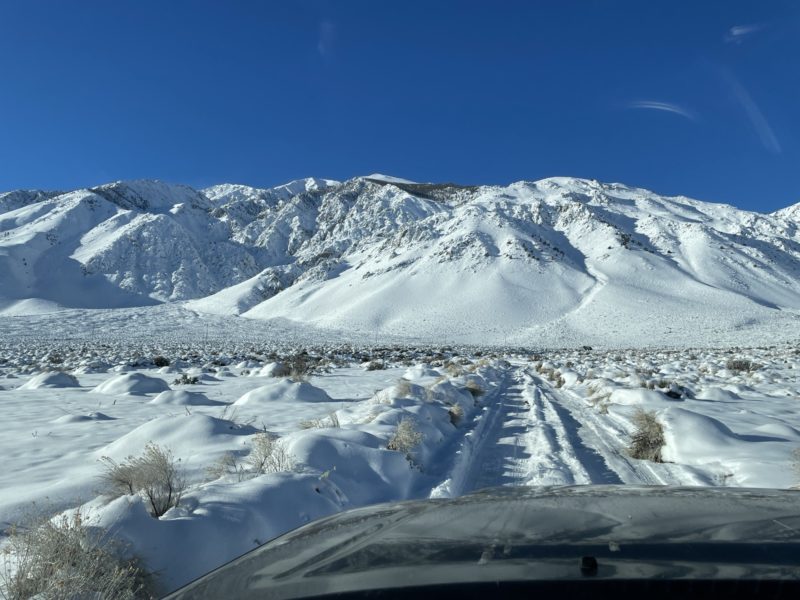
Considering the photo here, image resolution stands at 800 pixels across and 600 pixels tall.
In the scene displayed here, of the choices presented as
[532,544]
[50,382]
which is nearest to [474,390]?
[532,544]

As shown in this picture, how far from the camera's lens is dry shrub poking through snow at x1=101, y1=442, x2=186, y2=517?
4.40m

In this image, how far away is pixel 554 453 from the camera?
802 cm

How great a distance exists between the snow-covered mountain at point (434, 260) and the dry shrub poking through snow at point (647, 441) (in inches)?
2482

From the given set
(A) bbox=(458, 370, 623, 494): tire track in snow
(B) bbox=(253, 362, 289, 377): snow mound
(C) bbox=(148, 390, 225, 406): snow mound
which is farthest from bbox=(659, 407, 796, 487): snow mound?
Result: (B) bbox=(253, 362, 289, 377): snow mound

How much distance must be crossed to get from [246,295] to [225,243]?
5220 centimetres

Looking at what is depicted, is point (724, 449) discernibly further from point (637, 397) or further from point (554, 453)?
point (637, 397)

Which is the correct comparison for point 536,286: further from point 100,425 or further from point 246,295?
point 100,425

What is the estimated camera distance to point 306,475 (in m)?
5.36

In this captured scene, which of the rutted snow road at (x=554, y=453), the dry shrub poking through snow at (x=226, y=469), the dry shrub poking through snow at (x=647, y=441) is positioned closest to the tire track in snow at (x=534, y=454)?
the rutted snow road at (x=554, y=453)

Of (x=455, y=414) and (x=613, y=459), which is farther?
(x=455, y=414)

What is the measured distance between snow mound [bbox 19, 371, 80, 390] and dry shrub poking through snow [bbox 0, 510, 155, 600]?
16.9m

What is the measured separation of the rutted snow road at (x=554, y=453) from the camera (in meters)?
6.70

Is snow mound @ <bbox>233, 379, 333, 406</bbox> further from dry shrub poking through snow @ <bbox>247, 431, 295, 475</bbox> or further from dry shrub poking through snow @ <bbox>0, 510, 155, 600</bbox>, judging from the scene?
dry shrub poking through snow @ <bbox>0, 510, 155, 600</bbox>

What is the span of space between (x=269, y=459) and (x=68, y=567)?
3302mm
